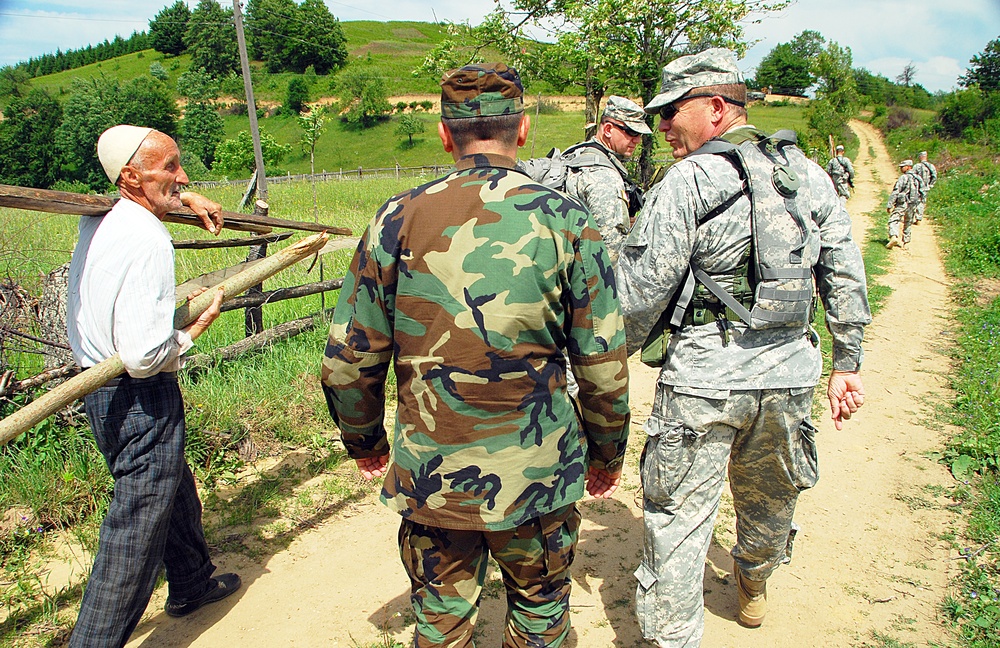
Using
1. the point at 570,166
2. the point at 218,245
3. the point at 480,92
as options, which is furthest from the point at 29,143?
the point at 480,92

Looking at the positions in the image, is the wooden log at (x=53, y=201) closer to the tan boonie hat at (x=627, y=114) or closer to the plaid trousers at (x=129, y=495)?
the plaid trousers at (x=129, y=495)

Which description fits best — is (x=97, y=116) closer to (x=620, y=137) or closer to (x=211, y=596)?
(x=620, y=137)

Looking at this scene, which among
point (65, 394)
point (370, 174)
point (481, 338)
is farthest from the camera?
point (370, 174)

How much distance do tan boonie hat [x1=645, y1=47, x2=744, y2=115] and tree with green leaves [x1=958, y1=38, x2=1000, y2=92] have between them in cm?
5161

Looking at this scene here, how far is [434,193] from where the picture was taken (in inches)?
63.7

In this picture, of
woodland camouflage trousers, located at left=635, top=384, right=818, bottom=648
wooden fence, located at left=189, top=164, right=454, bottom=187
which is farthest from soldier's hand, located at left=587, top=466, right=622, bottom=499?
wooden fence, located at left=189, top=164, right=454, bottom=187

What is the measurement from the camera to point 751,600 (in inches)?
103

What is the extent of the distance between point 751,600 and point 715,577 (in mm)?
→ 390

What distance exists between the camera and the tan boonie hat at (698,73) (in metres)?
2.23

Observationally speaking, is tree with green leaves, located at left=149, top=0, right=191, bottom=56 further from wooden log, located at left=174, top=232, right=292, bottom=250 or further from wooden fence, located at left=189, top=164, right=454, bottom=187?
wooden log, located at left=174, top=232, right=292, bottom=250

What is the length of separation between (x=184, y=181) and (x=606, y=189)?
2.50m

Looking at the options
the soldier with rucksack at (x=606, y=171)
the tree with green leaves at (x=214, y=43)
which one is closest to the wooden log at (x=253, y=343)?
the soldier with rucksack at (x=606, y=171)

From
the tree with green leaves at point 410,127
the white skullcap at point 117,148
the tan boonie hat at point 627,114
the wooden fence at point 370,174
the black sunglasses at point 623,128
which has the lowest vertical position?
the wooden fence at point 370,174

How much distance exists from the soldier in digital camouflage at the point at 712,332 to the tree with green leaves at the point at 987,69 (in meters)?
51.6
